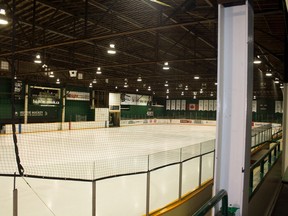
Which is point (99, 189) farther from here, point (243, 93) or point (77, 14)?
point (77, 14)

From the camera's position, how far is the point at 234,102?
7.32ft

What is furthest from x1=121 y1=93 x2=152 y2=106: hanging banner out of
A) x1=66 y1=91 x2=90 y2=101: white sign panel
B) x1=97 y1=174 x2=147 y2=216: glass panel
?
x1=97 y1=174 x2=147 y2=216: glass panel

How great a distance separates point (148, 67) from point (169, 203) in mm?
17557

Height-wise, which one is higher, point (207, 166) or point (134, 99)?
point (134, 99)

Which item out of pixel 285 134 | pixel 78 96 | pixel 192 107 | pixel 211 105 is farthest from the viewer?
pixel 192 107

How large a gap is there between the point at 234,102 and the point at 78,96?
91.1 feet

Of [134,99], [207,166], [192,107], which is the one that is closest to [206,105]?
[192,107]

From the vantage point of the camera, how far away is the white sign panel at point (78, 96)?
90.3 feet

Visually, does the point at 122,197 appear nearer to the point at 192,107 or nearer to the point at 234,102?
the point at 234,102

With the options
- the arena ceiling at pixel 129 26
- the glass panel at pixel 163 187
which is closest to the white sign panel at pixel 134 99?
the arena ceiling at pixel 129 26

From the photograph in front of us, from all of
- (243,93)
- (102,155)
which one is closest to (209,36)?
(102,155)

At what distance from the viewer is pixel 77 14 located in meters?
9.04

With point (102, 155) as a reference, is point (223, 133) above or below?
above

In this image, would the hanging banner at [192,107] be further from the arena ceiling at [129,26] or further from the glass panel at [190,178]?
the glass panel at [190,178]
